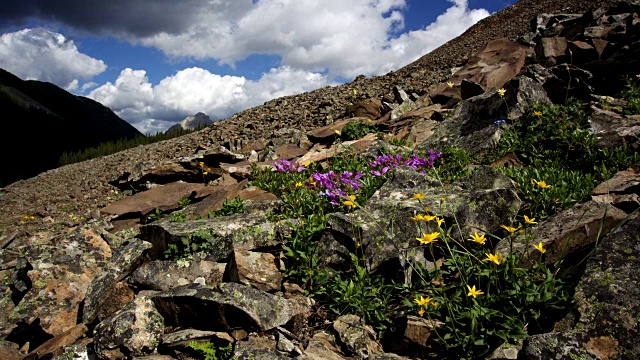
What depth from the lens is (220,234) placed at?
480 cm

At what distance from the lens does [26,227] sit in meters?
11.1

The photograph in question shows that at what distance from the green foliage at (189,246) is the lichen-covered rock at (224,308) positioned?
3.14 ft

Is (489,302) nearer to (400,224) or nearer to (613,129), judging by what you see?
(400,224)

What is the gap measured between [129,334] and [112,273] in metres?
1.46

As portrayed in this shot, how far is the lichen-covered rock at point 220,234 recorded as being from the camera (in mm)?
4703

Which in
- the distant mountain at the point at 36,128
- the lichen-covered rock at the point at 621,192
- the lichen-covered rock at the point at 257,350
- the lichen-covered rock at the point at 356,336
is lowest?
the lichen-covered rock at the point at 356,336

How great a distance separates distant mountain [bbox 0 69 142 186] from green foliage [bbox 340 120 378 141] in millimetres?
34992

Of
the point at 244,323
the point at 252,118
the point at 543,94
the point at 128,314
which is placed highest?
the point at 252,118

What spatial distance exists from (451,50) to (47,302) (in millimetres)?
31630

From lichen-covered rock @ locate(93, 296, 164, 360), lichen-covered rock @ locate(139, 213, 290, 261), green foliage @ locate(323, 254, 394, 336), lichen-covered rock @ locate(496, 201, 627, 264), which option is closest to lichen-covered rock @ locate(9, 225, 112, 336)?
lichen-covered rock @ locate(139, 213, 290, 261)

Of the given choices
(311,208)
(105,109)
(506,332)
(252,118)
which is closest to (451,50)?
(252,118)

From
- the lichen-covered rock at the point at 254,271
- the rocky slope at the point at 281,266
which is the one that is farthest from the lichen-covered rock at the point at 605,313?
the lichen-covered rock at the point at 254,271

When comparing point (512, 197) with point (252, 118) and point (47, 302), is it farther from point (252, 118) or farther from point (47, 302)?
point (252, 118)

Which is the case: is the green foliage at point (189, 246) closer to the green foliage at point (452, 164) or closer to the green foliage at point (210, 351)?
the green foliage at point (210, 351)
